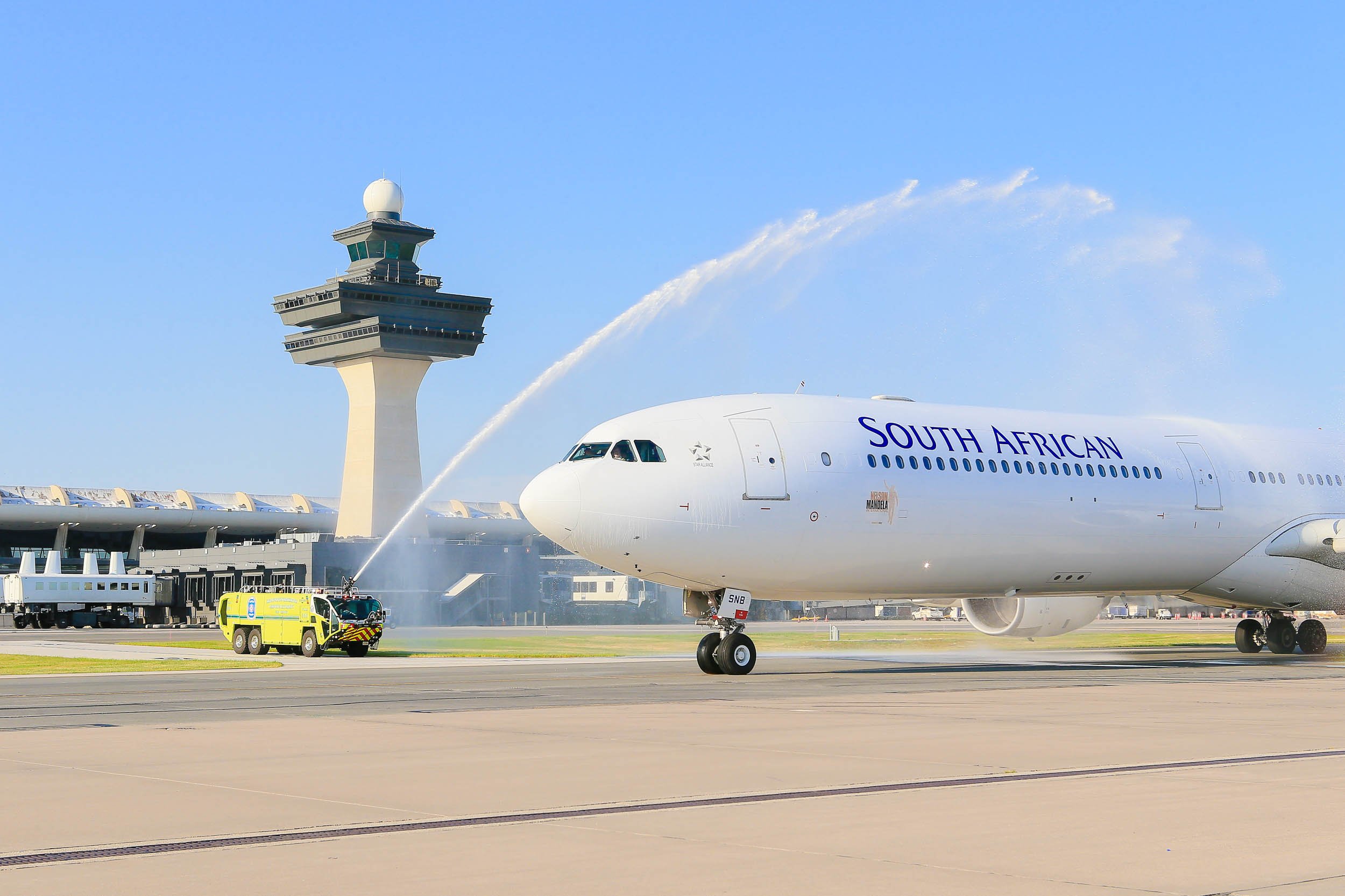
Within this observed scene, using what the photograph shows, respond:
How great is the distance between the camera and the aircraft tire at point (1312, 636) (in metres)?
40.6

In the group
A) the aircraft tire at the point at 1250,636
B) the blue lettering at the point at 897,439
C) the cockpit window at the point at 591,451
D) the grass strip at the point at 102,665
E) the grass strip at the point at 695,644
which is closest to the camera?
the cockpit window at the point at 591,451

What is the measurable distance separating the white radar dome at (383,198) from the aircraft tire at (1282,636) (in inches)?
5095

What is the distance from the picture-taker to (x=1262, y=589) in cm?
3794

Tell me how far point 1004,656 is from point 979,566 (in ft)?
29.4

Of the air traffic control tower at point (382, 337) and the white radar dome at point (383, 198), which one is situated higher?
the white radar dome at point (383, 198)

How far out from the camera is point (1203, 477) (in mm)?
36094

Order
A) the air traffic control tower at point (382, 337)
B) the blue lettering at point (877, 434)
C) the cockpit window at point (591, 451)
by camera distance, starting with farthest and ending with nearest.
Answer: the air traffic control tower at point (382, 337) → the blue lettering at point (877, 434) → the cockpit window at point (591, 451)

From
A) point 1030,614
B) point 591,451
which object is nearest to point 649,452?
point 591,451

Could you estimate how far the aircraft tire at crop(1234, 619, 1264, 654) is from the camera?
41.3 metres

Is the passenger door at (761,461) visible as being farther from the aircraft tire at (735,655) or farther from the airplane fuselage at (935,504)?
the aircraft tire at (735,655)

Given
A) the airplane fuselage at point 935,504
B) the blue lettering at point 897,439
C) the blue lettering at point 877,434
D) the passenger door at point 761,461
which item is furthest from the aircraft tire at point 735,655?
the blue lettering at point 897,439

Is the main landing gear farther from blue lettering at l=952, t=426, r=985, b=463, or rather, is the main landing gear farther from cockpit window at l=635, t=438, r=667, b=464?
cockpit window at l=635, t=438, r=667, b=464

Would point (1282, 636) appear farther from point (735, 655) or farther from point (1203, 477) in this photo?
point (735, 655)

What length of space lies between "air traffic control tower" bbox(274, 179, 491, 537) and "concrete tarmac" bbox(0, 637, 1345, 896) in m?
133
